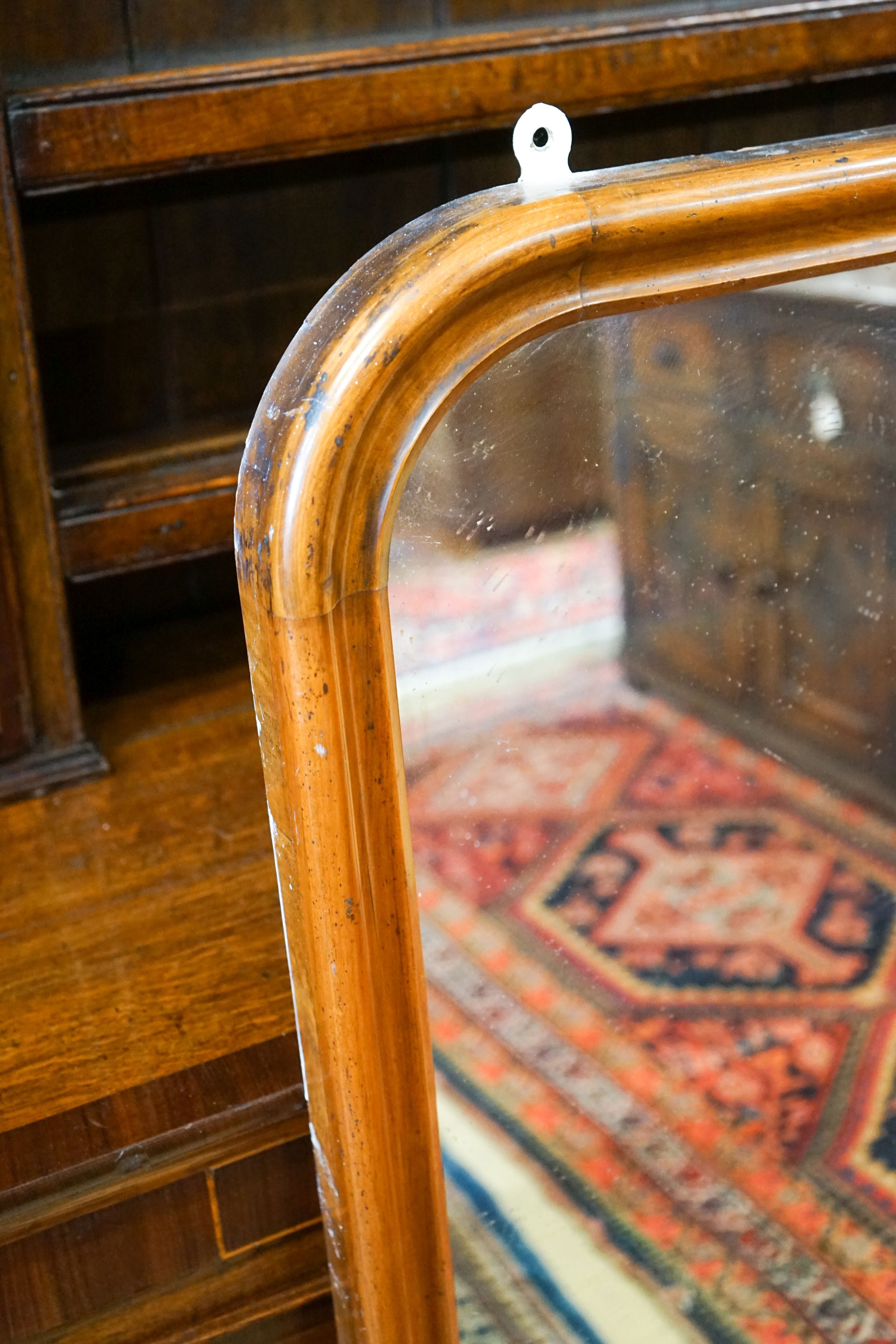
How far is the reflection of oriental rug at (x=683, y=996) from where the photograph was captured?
0.54 m

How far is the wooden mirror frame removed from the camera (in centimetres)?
Answer: 42

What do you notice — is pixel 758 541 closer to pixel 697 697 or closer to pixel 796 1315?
pixel 697 697

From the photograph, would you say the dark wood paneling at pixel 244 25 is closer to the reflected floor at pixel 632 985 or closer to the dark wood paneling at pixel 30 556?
the dark wood paneling at pixel 30 556

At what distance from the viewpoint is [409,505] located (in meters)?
0.46

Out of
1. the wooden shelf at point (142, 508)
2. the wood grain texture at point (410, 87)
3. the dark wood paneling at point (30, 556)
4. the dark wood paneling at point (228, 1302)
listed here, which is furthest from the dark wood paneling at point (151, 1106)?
the wood grain texture at point (410, 87)

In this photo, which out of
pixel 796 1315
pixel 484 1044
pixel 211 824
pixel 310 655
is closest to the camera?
pixel 310 655

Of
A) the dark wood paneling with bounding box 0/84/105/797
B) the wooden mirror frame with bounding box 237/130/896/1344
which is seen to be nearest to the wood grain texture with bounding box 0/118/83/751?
the dark wood paneling with bounding box 0/84/105/797

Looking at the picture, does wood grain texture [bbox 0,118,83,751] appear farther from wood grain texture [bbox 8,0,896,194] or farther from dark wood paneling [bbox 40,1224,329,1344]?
dark wood paneling [bbox 40,1224,329,1344]

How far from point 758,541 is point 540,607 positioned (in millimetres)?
114

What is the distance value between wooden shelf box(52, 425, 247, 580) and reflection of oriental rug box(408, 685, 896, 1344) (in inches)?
31.8

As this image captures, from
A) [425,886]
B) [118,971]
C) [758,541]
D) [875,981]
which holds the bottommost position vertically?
[118,971]

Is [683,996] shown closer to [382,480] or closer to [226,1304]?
[382,480]

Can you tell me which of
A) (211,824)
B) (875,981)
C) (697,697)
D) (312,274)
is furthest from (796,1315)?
(312,274)

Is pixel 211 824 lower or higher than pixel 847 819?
lower
